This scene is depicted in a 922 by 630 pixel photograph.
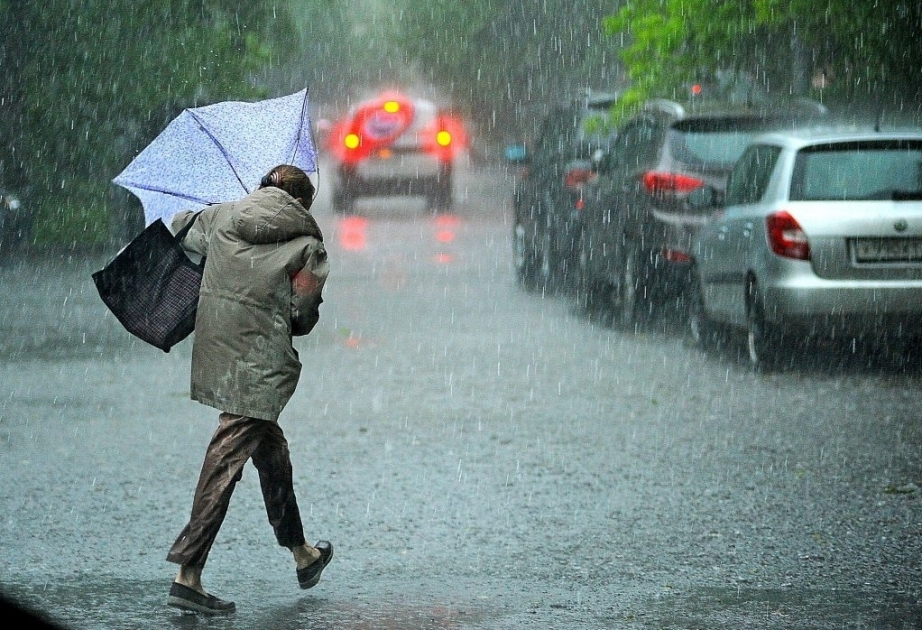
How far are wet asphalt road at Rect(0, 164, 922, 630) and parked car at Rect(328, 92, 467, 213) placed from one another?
50.6 feet

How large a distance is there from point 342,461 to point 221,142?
272 centimetres

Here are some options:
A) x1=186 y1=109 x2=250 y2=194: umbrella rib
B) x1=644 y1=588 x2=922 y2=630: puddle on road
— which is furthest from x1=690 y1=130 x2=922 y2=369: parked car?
x1=186 y1=109 x2=250 y2=194: umbrella rib

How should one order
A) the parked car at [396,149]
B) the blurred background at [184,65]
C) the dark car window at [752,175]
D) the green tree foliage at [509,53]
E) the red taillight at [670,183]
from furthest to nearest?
the green tree foliage at [509,53], the parked car at [396,149], the blurred background at [184,65], the red taillight at [670,183], the dark car window at [752,175]

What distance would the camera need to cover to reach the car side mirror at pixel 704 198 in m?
12.0

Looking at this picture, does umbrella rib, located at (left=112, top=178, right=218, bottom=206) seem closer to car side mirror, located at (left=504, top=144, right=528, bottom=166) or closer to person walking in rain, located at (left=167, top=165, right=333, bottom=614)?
person walking in rain, located at (left=167, top=165, right=333, bottom=614)

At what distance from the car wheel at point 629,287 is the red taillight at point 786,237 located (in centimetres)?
266

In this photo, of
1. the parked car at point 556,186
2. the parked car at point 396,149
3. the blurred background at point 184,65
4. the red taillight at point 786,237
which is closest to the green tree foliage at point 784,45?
the blurred background at point 184,65

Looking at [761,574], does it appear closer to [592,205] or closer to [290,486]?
[290,486]

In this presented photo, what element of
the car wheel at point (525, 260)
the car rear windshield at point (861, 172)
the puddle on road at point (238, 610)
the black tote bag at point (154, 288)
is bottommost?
the car wheel at point (525, 260)

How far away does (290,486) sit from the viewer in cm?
611

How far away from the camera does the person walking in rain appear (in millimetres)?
5719

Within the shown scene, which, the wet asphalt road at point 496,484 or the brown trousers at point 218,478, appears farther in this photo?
the wet asphalt road at point 496,484

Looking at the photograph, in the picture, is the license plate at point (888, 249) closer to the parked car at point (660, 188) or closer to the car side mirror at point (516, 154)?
the parked car at point (660, 188)

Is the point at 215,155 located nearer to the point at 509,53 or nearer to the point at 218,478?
the point at 218,478
